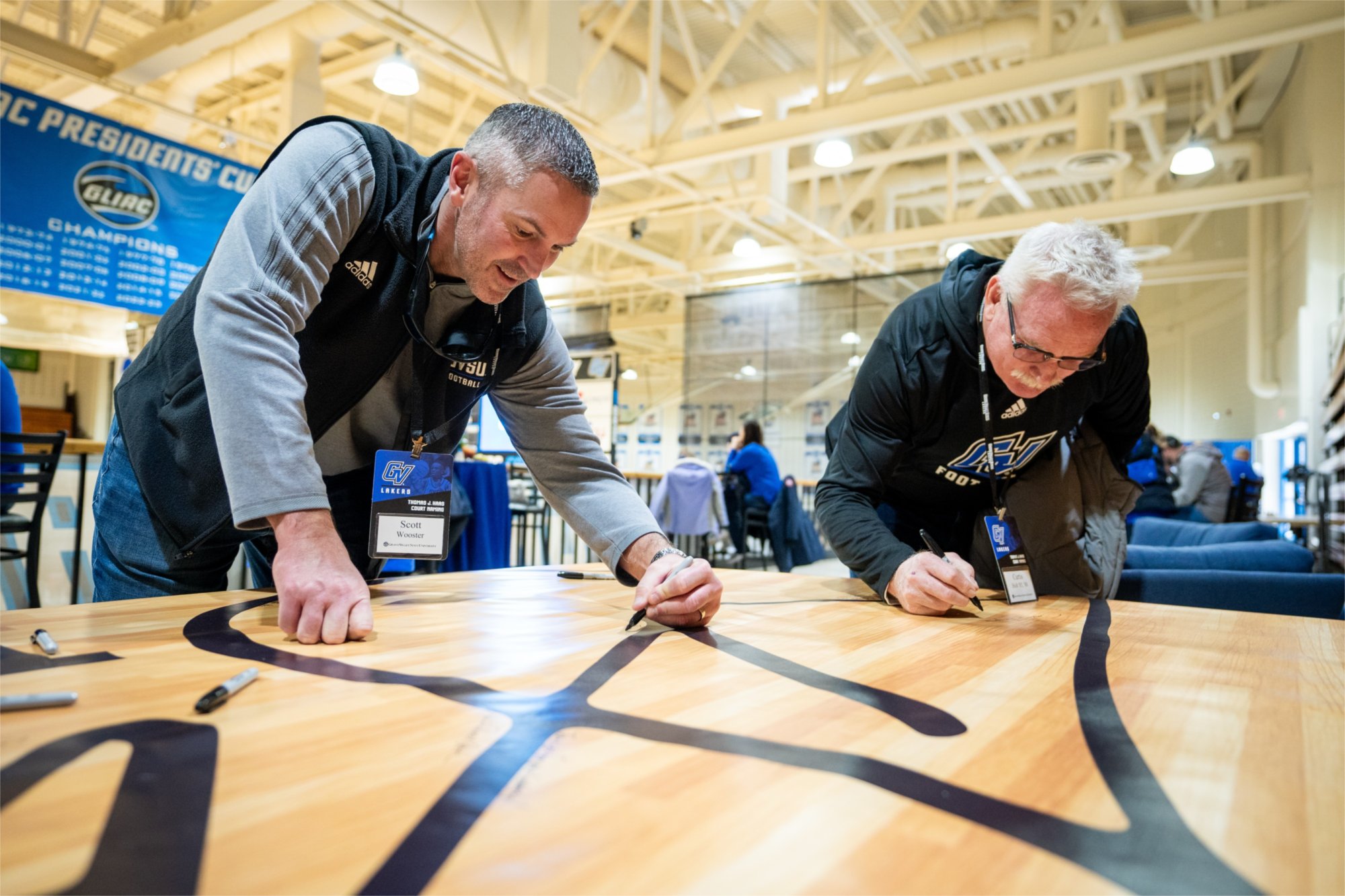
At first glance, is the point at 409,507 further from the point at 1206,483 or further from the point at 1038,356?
the point at 1206,483

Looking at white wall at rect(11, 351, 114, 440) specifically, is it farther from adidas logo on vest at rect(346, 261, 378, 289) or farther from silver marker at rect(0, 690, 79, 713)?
silver marker at rect(0, 690, 79, 713)

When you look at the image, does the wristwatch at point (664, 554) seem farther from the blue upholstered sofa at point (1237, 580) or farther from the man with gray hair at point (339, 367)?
the blue upholstered sofa at point (1237, 580)

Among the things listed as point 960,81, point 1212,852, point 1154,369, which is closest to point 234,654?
point 1212,852

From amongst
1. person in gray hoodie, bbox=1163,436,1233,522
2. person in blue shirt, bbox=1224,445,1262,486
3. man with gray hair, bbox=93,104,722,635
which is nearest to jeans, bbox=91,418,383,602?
man with gray hair, bbox=93,104,722,635

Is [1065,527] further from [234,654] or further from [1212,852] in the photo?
[234,654]

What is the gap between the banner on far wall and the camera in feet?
14.0

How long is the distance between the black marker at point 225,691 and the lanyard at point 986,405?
123 cm

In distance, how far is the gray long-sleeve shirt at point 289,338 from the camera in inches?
34.5

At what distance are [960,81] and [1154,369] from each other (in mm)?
9031

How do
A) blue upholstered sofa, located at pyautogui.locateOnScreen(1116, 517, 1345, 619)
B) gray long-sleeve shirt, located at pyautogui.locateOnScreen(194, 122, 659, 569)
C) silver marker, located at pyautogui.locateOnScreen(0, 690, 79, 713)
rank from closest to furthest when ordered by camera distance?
silver marker, located at pyautogui.locateOnScreen(0, 690, 79, 713), gray long-sleeve shirt, located at pyautogui.locateOnScreen(194, 122, 659, 569), blue upholstered sofa, located at pyautogui.locateOnScreen(1116, 517, 1345, 619)

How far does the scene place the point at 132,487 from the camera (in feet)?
3.76

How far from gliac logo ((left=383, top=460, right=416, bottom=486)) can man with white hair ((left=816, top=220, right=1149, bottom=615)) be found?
2.41 feet

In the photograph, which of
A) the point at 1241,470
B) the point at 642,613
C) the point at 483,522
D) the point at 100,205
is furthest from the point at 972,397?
the point at 1241,470

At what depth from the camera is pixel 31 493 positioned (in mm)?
2846
